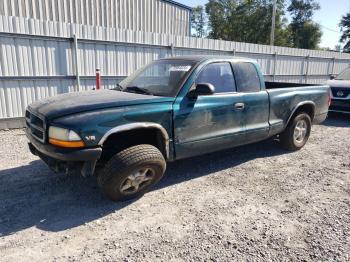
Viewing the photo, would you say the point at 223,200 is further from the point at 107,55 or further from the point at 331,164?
the point at 107,55

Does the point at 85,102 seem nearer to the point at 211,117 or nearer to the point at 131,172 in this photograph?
the point at 131,172

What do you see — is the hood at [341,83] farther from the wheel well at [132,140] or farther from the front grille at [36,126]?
the front grille at [36,126]

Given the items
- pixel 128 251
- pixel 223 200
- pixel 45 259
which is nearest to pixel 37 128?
pixel 45 259

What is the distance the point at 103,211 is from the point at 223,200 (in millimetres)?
1482

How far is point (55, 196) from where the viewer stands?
11.9ft

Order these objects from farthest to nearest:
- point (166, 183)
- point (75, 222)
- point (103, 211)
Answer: point (166, 183) → point (103, 211) → point (75, 222)

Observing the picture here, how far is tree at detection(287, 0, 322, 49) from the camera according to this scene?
4028cm

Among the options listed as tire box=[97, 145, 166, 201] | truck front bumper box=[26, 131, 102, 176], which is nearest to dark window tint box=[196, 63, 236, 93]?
tire box=[97, 145, 166, 201]

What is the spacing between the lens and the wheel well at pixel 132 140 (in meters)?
3.46

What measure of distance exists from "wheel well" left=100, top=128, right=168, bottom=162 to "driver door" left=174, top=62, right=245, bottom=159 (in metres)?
0.21

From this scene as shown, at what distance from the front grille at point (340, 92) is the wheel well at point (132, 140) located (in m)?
7.63

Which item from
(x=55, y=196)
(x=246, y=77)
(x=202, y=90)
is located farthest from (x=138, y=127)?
(x=246, y=77)

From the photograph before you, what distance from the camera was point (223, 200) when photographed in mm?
3645

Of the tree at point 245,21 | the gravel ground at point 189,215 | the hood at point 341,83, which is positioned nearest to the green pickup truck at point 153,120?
the gravel ground at point 189,215
